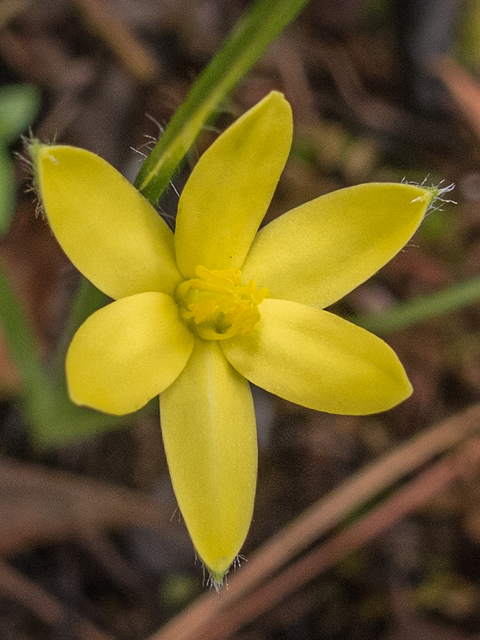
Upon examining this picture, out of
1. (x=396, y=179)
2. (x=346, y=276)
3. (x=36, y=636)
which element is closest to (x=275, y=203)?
(x=396, y=179)

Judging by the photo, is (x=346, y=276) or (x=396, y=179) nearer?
(x=346, y=276)

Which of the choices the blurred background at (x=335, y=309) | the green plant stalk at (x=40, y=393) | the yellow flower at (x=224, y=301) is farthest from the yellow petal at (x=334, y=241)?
the blurred background at (x=335, y=309)

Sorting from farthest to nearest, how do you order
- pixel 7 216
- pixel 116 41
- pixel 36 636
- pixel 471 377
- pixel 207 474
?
pixel 471 377 < pixel 116 41 < pixel 36 636 < pixel 7 216 < pixel 207 474

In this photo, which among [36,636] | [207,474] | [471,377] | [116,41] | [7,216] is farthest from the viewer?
[471,377]

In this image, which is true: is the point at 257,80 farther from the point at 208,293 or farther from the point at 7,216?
the point at 208,293

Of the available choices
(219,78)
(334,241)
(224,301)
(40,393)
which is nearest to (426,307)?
(334,241)

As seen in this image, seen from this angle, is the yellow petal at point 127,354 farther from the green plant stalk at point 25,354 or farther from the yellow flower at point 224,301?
the green plant stalk at point 25,354

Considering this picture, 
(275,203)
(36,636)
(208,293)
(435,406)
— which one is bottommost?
(36,636)
